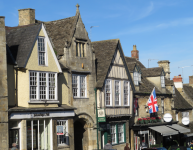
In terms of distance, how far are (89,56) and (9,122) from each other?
9083mm

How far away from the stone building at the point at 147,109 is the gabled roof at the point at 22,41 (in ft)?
44.2

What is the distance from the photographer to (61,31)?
92.5 ft

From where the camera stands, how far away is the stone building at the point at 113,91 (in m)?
29.6

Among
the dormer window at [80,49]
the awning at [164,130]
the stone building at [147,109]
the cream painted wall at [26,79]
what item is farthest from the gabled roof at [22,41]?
the awning at [164,130]

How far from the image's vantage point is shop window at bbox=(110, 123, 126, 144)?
30984mm

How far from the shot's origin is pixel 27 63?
23.2m


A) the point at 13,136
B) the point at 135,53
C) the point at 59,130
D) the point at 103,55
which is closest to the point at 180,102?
the point at 135,53

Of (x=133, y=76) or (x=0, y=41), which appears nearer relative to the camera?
(x=0, y=41)

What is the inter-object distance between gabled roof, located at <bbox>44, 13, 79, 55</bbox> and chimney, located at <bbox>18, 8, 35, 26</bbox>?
1.71 metres

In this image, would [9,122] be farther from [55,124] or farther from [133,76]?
[133,76]

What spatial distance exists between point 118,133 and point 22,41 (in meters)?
12.6

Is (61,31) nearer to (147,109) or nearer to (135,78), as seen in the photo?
(135,78)

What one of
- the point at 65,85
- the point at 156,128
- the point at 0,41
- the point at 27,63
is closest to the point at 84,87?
the point at 65,85

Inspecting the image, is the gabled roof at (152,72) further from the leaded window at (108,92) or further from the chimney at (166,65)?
the leaded window at (108,92)
